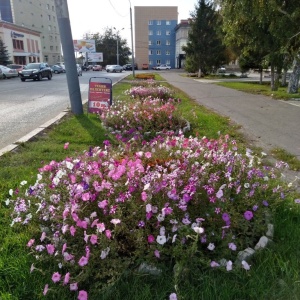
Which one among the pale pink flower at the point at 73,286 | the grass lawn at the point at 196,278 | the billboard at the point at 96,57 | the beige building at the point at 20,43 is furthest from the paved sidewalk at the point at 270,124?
the billboard at the point at 96,57

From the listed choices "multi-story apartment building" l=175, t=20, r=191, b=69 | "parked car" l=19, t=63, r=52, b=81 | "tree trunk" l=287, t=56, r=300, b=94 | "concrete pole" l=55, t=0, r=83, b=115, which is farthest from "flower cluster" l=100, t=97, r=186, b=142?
"multi-story apartment building" l=175, t=20, r=191, b=69

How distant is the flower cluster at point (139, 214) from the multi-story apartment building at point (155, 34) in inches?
3432

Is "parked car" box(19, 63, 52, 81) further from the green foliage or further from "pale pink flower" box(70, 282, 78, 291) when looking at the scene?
the green foliage

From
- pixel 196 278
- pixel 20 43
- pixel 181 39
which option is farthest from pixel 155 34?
pixel 196 278

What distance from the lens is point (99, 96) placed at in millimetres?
8914

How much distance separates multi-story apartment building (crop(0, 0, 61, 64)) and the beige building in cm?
58

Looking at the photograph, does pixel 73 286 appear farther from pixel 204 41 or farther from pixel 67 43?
pixel 204 41

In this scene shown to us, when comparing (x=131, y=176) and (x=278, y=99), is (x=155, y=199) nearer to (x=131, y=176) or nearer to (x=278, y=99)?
(x=131, y=176)

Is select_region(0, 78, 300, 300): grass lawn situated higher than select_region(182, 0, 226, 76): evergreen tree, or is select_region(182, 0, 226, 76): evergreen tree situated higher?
select_region(182, 0, 226, 76): evergreen tree

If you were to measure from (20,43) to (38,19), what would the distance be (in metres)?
18.7

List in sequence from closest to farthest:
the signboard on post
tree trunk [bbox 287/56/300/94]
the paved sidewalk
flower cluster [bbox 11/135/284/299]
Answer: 1. flower cluster [bbox 11/135/284/299]
2. the paved sidewalk
3. the signboard on post
4. tree trunk [bbox 287/56/300/94]

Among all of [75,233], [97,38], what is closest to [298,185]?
[75,233]

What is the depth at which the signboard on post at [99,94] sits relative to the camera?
881 centimetres

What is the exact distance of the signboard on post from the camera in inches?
347
